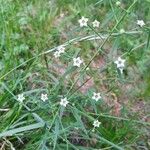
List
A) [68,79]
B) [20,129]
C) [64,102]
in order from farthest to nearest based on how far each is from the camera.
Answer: [68,79]
[20,129]
[64,102]

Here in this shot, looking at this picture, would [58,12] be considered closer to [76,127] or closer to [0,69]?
[0,69]

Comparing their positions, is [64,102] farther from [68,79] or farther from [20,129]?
[68,79]

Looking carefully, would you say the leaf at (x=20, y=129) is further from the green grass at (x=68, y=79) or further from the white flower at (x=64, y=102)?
the white flower at (x=64, y=102)

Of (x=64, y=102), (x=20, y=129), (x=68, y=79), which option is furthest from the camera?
(x=68, y=79)

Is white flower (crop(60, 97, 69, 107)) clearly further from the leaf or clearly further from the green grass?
the leaf

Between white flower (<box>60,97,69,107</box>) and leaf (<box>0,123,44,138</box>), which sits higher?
white flower (<box>60,97,69,107</box>)

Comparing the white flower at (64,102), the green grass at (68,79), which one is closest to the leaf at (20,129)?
the green grass at (68,79)

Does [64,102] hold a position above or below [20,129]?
above

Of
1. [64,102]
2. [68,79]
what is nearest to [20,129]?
[64,102]

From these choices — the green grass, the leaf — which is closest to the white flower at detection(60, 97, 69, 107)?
the green grass
